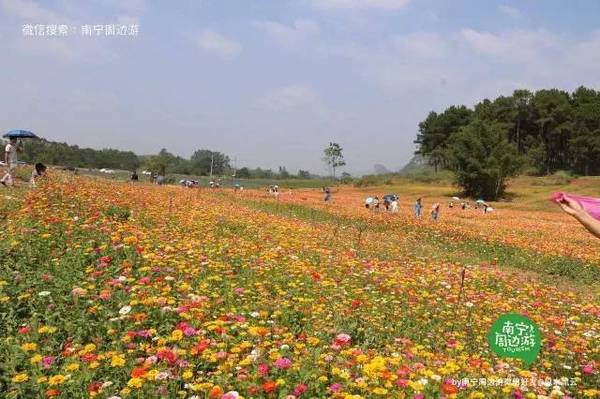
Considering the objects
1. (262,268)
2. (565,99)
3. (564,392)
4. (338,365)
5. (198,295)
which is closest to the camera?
(338,365)

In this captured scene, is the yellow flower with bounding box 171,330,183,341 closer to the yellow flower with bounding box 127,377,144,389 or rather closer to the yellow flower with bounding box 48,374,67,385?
the yellow flower with bounding box 127,377,144,389

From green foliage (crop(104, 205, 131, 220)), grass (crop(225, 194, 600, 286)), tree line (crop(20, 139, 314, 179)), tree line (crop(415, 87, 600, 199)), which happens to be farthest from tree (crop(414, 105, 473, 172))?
green foliage (crop(104, 205, 131, 220))

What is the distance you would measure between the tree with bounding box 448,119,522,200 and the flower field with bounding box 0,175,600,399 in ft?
210

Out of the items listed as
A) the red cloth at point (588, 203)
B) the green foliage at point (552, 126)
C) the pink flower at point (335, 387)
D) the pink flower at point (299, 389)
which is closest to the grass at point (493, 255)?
the red cloth at point (588, 203)

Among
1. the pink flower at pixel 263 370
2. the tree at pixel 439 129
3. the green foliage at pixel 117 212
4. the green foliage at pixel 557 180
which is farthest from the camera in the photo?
the tree at pixel 439 129

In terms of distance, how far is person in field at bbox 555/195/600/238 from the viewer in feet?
13.7

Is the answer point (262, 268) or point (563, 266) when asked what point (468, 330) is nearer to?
point (262, 268)

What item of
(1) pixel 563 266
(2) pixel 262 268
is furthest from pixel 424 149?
(2) pixel 262 268

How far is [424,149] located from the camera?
124 meters

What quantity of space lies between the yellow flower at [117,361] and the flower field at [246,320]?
84 millimetres

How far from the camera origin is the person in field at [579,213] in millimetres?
4168

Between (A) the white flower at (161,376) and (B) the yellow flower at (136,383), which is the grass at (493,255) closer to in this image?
(A) the white flower at (161,376)

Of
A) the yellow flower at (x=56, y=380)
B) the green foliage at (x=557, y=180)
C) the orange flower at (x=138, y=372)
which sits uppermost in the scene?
the green foliage at (x=557, y=180)

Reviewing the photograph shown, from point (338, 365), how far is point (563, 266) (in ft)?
43.9
